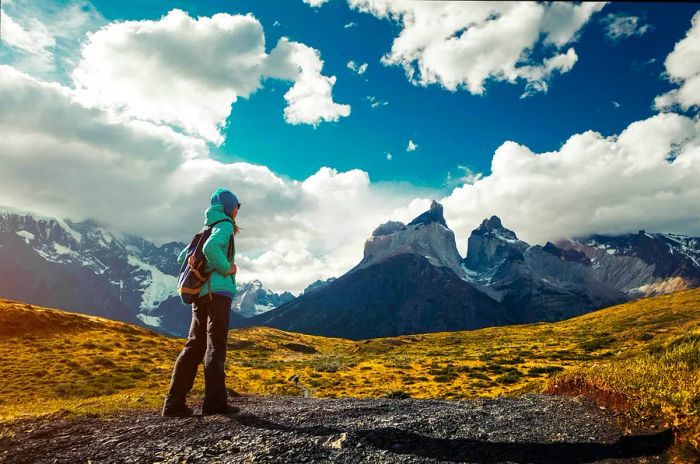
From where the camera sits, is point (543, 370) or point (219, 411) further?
point (543, 370)

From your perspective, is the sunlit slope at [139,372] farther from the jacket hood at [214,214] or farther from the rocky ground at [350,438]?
the jacket hood at [214,214]

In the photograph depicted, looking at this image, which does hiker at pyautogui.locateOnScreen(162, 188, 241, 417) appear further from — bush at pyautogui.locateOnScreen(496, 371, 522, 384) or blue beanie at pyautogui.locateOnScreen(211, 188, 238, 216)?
bush at pyautogui.locateOnScreen(496, 371, 522, 384)

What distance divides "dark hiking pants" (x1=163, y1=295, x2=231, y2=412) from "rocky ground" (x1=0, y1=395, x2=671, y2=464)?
57 cm

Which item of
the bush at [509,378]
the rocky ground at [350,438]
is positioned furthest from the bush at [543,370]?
the rocky ground at [350,438]

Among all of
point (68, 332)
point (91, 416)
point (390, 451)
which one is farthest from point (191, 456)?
point (68, 332)

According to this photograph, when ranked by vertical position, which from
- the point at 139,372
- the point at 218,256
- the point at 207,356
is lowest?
the point at 139,372

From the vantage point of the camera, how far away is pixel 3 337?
40.9 meters

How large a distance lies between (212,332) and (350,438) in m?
4.44

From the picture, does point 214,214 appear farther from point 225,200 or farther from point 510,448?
point 510,448

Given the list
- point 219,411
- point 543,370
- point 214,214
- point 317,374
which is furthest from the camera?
point 317,374

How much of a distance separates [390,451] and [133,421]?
21.0ft

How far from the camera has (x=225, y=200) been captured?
448 inches

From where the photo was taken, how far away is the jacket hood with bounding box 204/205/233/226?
36.4 ft

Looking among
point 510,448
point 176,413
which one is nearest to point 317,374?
point 176,413
